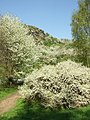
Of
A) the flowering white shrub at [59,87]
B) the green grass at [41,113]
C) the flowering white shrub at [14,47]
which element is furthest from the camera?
the flowering white shrub at [14,47]

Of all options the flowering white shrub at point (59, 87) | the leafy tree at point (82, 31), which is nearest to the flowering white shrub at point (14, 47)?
the leafy tree at point (82, 31)

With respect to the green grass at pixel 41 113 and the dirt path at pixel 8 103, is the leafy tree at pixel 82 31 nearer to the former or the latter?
the dirt path at pixel 8 103

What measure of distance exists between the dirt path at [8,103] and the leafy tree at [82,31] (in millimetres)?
10793

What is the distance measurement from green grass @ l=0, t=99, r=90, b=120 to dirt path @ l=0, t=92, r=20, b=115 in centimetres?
90

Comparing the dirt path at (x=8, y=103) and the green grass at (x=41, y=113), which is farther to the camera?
the dirt path at (x=8, y=103)

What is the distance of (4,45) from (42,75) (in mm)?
12280

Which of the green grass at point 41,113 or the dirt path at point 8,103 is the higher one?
the dirt path at point 8,103

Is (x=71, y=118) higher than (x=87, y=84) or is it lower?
lower

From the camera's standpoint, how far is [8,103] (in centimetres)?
2423

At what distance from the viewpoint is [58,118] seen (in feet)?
60.4

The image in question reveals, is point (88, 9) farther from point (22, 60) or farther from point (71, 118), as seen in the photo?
point (71, 118)

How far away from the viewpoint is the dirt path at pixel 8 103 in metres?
22.6

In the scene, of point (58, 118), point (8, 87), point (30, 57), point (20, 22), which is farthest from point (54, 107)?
point (20, 22)

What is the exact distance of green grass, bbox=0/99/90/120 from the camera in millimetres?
18720
